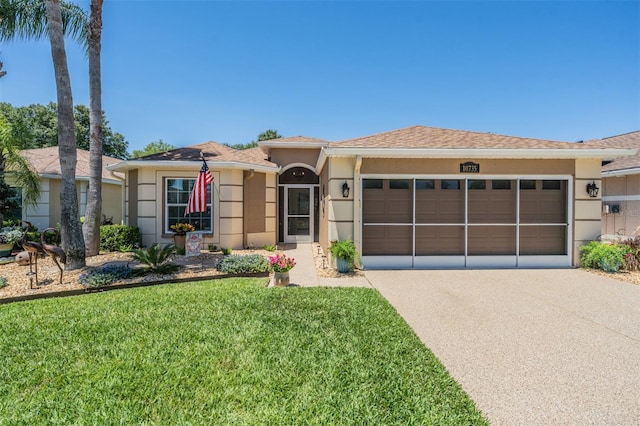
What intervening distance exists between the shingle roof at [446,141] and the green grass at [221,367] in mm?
4657

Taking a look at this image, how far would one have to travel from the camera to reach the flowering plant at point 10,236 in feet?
30.3

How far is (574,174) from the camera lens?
796 centimetres

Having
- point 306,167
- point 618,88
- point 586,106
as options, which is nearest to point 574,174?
point 618,88

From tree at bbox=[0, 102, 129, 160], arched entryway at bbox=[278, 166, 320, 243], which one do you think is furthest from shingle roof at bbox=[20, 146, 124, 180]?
tree at bbox=[0, 102, 129, 160]

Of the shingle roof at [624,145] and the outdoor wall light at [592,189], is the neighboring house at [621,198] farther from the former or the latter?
the outdoor wall light at [592,189]

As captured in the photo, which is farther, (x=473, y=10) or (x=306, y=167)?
(x=306, y=167)

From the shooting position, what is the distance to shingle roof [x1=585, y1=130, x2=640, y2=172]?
33.0 ft

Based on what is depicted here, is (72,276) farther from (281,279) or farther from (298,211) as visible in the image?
(298,211)

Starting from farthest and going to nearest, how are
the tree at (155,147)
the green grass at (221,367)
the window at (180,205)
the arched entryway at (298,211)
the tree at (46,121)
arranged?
the tree at (155,147), the tree at (46,121), the arched entryway at (298,211), the window at (180,205), the green grass at (221,367)

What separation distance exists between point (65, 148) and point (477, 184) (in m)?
11.5

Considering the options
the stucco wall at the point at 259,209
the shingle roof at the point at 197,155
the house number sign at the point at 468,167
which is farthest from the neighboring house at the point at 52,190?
the house number sign at the point at 468,167

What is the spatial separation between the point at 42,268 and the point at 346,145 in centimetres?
866

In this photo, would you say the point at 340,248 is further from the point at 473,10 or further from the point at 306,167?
the point at 473,10

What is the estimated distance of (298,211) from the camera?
1318 cm
